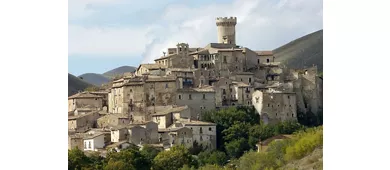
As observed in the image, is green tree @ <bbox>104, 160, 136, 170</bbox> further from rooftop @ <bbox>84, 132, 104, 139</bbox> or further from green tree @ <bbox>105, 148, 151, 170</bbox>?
rooftop @ <bbox>84, 132, 104, 139</bbox>

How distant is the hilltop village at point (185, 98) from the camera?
26266 mm

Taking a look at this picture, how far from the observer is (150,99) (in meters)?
28.3

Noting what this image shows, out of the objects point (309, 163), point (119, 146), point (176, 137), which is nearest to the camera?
point (309, 163)

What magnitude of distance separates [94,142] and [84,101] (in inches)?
160

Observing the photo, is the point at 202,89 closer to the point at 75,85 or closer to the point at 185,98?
the point at 185,98

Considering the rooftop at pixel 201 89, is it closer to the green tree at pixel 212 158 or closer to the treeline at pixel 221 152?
the treeline at pixel 221 152

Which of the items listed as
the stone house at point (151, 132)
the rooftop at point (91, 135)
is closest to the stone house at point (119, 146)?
the rooftop at point (91, 135)

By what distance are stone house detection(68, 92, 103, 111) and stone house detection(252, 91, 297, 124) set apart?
522 cm

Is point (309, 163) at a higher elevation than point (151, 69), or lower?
lower

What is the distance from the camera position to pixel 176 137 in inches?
1026

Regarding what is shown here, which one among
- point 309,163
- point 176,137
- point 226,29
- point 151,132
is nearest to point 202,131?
point 176,137

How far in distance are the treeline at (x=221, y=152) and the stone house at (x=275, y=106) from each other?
1.05 feet
